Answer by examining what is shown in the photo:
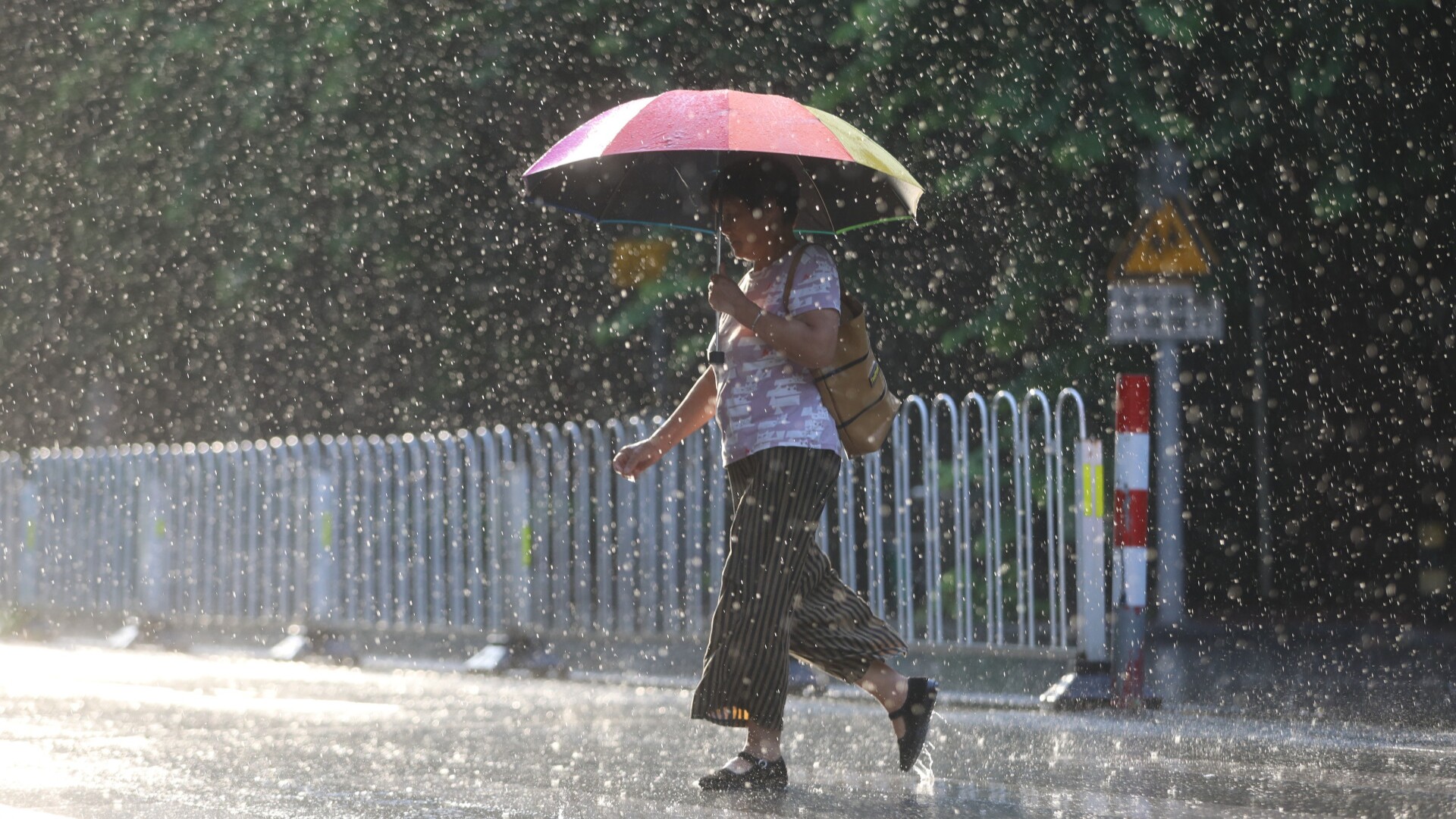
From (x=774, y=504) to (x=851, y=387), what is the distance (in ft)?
1.33

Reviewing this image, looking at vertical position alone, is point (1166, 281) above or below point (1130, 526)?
above

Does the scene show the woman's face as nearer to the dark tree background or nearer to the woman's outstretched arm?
the woman's outstretched arm

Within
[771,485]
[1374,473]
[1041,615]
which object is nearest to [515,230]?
[1374,473]

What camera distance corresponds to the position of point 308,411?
70.0 feet

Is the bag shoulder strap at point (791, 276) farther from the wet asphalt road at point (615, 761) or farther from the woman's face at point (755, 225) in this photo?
the wet asphalt road at point (615, 761)

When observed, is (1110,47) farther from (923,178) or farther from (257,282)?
(257,282)

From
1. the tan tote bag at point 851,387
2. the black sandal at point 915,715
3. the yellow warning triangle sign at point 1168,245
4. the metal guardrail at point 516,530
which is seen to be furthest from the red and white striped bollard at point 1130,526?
the tan tote bag at point 851,387

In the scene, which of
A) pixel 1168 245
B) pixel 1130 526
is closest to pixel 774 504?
pixel 1130 526

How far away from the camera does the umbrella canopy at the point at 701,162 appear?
588cm

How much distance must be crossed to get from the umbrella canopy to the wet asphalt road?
1743mm

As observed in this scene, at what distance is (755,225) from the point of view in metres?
5.89

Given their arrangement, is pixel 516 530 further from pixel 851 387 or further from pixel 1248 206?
pixel 851 387

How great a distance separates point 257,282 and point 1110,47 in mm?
9186

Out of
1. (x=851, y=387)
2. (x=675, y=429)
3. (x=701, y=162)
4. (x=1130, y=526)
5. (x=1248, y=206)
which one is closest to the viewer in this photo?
(x=851, y=387)
